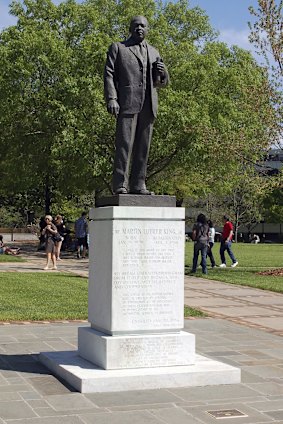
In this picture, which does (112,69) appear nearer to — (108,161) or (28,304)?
(28,304)

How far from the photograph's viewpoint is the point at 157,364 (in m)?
7.52

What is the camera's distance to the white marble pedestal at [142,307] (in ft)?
24.1

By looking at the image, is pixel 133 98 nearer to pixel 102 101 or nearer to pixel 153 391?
pixel 153 391

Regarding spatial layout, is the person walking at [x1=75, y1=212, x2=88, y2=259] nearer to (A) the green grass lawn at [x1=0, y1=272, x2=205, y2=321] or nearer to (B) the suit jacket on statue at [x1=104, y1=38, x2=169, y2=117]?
(A) the green grass lawn at [x1=0, y1=272, x2=205, y2=321]

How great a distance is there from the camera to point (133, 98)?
7.96 meters

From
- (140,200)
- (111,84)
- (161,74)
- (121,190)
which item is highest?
(161,74)

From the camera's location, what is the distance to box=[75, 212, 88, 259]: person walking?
28469 mm

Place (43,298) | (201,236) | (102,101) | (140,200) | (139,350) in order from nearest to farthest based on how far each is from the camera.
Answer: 1. (139,350)
2. (140,200)
3. (43,298)
4. (201,236)
5. (102,101)

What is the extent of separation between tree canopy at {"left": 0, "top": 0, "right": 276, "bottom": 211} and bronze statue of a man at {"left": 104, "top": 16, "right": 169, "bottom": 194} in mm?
15259

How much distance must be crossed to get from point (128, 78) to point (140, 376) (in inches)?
126

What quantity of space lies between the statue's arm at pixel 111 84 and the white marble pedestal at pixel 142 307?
44.0 inches

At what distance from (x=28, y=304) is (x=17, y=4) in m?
24.6

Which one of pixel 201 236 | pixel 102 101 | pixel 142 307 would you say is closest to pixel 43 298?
pixel 142 307

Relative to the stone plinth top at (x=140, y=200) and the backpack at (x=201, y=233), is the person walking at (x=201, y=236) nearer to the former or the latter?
the backpack at (x=201, y=233)
